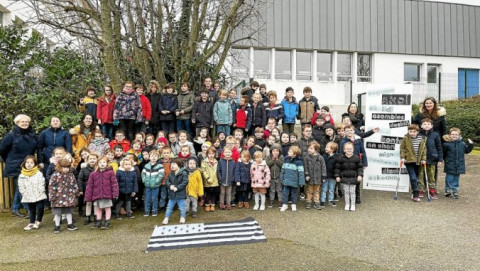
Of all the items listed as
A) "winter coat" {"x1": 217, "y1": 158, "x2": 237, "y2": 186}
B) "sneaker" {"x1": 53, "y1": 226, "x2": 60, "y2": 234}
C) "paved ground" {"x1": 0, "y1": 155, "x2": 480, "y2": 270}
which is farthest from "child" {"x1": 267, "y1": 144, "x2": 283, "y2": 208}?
"sneaker" {"x1": 53, "y1": 226, "x2": 60, "y2": 234}

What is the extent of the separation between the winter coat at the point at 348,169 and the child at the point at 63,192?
4.98m

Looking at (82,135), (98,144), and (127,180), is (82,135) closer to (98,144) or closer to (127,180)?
(98,144)

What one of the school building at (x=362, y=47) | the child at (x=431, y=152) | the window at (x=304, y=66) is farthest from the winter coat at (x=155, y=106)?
the window at (x=304, y=66)

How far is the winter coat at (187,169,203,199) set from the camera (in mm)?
6605

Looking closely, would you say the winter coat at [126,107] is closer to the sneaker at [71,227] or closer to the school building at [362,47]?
the sneaker at [71,227]

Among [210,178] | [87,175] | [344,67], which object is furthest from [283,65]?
[87,175]

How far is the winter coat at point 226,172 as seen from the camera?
6.97 m

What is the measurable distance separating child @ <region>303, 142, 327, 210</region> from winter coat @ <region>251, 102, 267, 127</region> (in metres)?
1.91

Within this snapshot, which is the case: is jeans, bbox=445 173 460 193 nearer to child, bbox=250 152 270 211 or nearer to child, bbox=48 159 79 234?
child, bbox=250 152 270 211

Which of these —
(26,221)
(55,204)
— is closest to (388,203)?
(55,204)

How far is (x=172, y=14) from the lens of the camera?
9914 millimetres

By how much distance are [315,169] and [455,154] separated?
3.21 m

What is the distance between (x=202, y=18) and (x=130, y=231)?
643 centimetres

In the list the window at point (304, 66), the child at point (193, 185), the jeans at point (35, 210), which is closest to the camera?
the jeans at point (35, 210)
